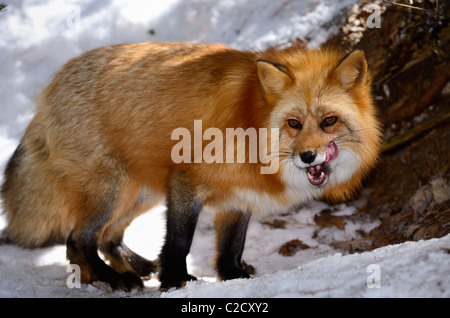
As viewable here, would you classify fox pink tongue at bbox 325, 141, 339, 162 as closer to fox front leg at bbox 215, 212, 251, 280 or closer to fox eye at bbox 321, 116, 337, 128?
fox eye at bbox 321, 116, 337, 128

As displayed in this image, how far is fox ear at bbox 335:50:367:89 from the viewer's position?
2898mm

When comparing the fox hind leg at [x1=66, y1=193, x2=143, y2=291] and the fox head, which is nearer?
the fox head

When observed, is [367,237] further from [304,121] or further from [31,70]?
[31,70]

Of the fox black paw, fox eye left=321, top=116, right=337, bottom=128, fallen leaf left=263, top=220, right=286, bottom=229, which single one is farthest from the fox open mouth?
fallen leaf left=263, top=220, right=286, bottom=229

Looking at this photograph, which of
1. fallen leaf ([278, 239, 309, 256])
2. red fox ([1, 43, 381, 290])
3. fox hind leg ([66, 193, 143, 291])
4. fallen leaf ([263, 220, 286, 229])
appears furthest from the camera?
fallen leaf ([263, 220, 286, 229])

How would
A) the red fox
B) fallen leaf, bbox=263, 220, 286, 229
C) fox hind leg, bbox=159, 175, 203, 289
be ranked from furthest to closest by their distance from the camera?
fallen leaf, bbox=263, 220, 286, 229 → fox hind leg, bbox=159, 175, 203, 289 → the red fox

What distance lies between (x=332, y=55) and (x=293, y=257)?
179cm

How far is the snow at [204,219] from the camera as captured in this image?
7.52 ft

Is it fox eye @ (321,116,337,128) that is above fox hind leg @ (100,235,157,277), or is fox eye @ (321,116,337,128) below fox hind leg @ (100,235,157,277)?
above

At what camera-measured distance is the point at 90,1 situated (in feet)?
20.4

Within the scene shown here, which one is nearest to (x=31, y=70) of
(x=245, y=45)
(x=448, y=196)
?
(x=245, y=45)

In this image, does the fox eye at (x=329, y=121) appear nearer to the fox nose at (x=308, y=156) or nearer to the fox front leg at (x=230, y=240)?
the fox nose at (x=308, y=156)

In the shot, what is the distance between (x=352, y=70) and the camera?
2.98 m

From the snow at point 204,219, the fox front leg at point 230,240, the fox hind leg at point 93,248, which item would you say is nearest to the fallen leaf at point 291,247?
the snow at point 204,219
